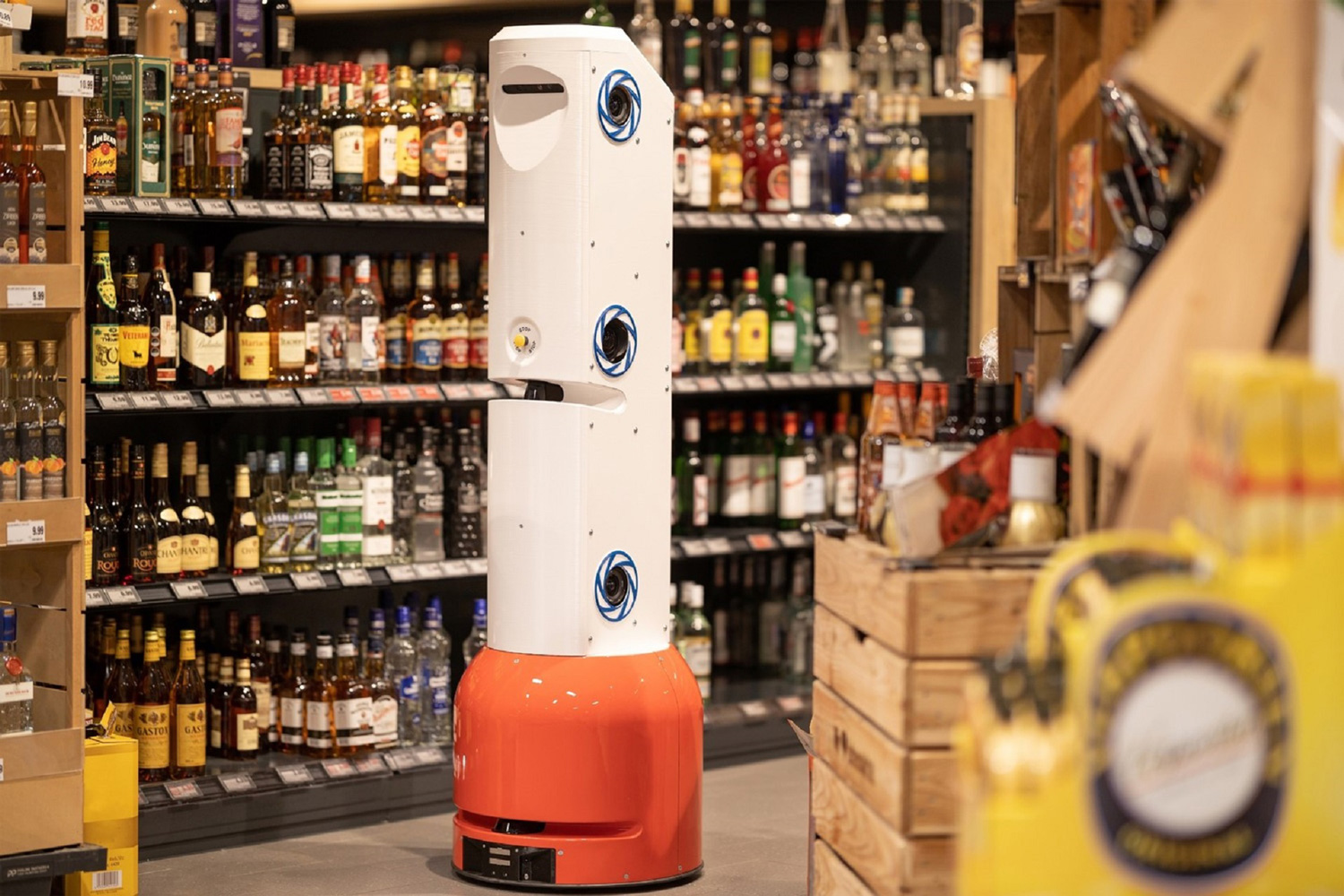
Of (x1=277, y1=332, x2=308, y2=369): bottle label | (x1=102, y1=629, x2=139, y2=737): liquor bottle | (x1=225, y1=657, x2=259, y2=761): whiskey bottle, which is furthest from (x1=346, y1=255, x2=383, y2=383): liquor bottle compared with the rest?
(x1=102, y1=629, x2=139, y2=737): liquor bottle

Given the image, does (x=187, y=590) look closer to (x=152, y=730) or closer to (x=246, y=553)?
(x=246, y=553)

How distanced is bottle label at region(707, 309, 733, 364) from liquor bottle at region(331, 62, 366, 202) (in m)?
1.32

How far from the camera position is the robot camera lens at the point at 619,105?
4.13 meters

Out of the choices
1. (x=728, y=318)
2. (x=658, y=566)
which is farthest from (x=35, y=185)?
(x=728, y=318)

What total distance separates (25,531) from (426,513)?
1.62 m

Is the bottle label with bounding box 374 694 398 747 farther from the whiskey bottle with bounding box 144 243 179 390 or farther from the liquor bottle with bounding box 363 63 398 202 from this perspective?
the liquor bottle with bounding box 363 63 398 202

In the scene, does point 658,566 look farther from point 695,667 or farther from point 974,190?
point 974,190

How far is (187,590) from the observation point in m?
4.83

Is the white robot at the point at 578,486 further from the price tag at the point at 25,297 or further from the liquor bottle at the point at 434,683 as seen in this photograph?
the liquor bottle at the point at 434,683

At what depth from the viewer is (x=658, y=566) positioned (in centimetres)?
434

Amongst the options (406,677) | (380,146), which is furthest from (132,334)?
(406,677)

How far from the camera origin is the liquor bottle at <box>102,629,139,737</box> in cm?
487

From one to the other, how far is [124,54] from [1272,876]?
13.1 feet

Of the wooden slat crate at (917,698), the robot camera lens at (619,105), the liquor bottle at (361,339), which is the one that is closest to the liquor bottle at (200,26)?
the liquor bottle at (361,339)
